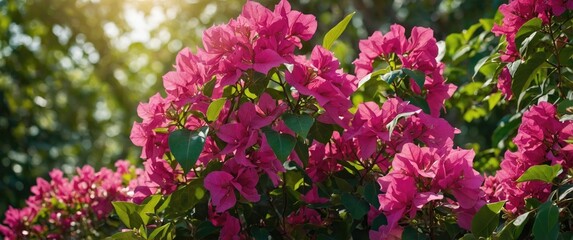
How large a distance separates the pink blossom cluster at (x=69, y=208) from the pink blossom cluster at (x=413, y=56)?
3.34 feet

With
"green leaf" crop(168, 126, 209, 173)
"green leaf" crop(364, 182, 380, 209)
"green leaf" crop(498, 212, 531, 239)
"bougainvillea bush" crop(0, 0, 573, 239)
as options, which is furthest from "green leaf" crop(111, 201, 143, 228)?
"green leaf" crop(498, 212, 531, 239)

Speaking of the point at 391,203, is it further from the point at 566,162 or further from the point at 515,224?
the point at 566,162

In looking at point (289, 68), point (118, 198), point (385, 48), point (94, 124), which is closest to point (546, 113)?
point (385, 48)

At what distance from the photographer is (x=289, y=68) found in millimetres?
1566

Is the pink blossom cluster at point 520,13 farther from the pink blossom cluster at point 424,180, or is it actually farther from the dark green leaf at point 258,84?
the dark green leaf at point 258,84

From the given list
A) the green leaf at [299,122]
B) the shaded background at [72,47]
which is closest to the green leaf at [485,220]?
the green leaf at [299,122]

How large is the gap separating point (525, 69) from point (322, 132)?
0.49 metres

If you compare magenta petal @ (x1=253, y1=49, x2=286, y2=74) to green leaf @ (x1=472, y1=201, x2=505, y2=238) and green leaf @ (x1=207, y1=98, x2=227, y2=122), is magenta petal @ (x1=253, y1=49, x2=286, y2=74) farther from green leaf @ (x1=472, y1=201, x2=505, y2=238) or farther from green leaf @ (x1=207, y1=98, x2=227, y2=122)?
green leaf @ (x1=472, y1=201, x2=505, y2=238)

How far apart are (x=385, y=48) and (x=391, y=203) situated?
1.51 feet

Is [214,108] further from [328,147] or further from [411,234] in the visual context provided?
[411,234]

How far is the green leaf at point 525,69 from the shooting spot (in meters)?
1.79

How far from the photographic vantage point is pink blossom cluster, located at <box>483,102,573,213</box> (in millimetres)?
1627

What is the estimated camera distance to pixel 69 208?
2.66 meters

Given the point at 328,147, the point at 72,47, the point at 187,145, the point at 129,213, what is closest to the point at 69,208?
the point at 129,213
